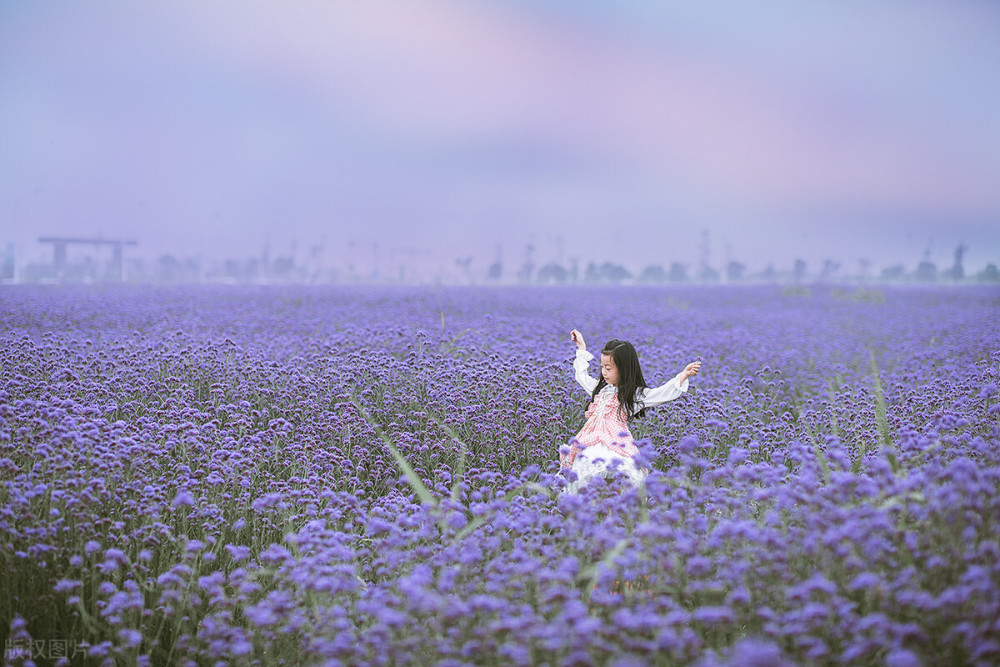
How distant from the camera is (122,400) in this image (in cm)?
558

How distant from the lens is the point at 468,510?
14.2 ft

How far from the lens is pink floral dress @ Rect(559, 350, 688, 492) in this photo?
4.22 metres

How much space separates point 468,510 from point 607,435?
3.27 ft

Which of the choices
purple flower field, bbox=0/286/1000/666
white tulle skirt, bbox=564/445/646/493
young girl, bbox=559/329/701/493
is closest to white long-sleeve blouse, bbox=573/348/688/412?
young girl, bbox=559/329/701/493

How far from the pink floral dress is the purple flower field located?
304mm

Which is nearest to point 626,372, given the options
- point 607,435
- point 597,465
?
point 607,435

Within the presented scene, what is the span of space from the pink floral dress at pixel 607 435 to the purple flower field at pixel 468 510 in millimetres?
304

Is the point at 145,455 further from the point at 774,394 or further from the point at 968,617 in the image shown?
the point at 774,394

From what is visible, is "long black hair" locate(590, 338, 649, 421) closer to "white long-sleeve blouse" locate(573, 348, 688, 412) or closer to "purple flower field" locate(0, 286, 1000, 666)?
"white long-sleeve blouse" locate(573, 348, 688, 412)

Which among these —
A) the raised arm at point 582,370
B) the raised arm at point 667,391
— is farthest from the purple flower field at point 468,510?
the raised arm at point 582,370

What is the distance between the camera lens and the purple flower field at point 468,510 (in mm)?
2215

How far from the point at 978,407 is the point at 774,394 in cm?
193

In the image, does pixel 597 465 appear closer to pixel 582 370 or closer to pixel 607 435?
pixel 607 435

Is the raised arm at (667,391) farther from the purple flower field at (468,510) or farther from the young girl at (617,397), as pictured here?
the purple flower field at (468,510)
